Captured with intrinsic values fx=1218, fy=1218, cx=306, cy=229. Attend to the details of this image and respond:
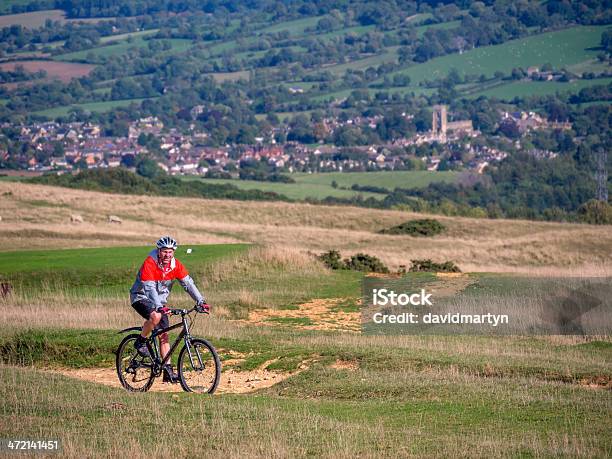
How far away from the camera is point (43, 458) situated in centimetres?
1067

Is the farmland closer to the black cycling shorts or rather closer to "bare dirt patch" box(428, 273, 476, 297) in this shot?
"bare dirt patch" box(428, 273, 476, 297)

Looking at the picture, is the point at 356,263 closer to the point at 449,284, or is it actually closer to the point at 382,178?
the point at 449,284

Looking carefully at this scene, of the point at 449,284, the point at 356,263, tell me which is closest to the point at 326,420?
the point at 449,284

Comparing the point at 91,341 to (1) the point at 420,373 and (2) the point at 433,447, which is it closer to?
(1) the point at 420,373

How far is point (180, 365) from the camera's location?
1412 centimetres

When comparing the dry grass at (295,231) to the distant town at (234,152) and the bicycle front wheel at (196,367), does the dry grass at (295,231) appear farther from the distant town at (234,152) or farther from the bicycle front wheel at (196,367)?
the distant town at (234,152)

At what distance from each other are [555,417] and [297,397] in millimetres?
3358

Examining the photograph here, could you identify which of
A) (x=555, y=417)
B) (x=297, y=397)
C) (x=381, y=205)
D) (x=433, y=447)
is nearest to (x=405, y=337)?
(x=297, y=397)

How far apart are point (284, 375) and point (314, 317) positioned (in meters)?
7.28

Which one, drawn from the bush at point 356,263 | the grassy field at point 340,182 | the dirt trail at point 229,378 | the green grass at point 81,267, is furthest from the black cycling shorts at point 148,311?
the grassy field at point 340,182

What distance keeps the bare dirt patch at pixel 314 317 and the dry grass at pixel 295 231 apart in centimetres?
791

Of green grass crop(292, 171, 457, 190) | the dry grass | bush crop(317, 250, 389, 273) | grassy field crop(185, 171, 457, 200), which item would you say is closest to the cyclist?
the dry grass

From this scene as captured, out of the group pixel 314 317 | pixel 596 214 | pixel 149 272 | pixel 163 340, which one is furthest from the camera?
pixel 596 214

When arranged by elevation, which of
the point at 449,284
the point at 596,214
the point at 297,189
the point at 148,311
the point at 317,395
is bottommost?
the point at 297,189
